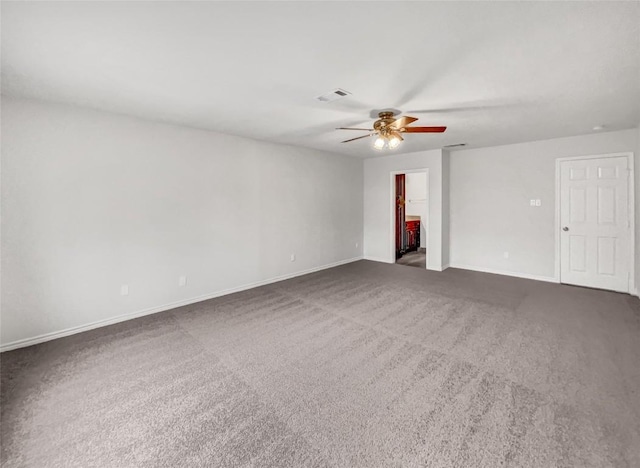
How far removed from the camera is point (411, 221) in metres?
8.33

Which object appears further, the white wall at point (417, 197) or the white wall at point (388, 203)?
the white wall at point (417, 197)

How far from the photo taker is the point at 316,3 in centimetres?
157

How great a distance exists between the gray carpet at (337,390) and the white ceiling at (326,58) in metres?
2.44

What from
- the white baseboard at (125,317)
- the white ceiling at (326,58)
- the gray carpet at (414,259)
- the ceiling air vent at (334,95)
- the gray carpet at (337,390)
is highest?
the ceiling air vent at (334,95)

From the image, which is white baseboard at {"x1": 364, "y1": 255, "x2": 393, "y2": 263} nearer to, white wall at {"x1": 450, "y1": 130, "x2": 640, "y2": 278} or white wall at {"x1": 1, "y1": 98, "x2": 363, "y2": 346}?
white wall at {"x1": 450, "y1": 130, "x2": 640, "y2": 278}

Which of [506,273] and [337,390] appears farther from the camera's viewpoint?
[506,273]

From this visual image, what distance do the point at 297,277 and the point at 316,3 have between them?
4.44 m

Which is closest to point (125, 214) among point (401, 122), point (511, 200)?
point (401, 122)

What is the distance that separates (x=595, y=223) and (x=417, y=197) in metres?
4.74

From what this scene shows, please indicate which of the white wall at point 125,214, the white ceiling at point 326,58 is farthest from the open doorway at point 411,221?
the white ceiling at point 326,58

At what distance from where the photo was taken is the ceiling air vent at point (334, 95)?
275cm

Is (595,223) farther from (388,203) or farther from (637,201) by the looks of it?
(388,203)

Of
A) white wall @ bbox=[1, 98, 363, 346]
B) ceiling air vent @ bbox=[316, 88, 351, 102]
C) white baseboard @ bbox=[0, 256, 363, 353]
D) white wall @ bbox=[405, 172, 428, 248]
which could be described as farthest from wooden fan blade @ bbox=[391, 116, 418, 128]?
white wall @ bbox=[405, 172, 428, 248]

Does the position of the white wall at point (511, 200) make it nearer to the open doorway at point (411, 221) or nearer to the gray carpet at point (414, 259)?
the gray carpet at point (414, 259)
